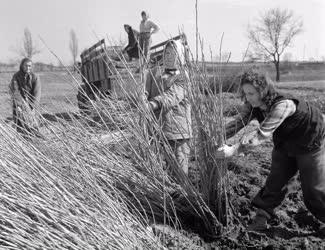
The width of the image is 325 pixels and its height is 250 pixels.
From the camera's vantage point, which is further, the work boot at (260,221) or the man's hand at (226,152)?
the work boot at (260,221)

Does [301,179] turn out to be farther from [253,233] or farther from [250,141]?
[250,141]

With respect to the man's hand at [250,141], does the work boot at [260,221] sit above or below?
below

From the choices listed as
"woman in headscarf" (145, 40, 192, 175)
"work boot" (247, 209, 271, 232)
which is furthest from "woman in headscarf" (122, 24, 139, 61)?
"work boot" (247, 209, 271, 232)

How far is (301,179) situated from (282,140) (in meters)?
0.32

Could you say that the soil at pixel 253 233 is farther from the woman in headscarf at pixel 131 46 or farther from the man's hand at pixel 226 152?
the woman in headscarf at pixel 131 46

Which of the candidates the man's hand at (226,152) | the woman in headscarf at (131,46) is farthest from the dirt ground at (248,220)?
the woman in headscarf at (131,46)

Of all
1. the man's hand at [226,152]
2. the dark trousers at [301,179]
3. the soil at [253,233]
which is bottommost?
the soil at [253,233]

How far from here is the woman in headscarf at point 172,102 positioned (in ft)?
9.96

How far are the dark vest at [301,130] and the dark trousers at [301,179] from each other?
0.06 meters

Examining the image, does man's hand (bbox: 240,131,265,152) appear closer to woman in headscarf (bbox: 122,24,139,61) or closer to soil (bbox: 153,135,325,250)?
soil (bbox: 153,135,325,250)

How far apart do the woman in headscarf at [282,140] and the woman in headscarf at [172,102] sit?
0.43 metres

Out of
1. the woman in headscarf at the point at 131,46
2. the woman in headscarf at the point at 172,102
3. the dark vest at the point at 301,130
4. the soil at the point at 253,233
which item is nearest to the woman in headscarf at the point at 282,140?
the dark vest at the point at 301,130

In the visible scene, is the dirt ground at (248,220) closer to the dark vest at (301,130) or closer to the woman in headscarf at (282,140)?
the woman in headscarf at (282,140)

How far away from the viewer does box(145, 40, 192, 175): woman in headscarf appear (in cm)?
304
